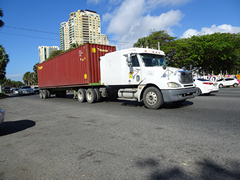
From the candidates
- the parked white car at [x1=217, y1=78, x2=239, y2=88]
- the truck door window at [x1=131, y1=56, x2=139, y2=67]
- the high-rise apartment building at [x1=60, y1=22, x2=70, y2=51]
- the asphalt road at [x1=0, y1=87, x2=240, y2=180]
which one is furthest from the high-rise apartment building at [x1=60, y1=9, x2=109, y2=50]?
the asphalt road at [x1=0, y1=87, x2=240, y2=180]

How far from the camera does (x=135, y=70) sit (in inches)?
336

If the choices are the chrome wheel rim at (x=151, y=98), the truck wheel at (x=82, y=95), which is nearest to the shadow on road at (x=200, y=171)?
the chrome wheel rim at (x=151, y=98)

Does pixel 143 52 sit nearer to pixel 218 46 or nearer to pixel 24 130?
pixel 24 130

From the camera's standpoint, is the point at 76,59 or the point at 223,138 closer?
the point at 223,138

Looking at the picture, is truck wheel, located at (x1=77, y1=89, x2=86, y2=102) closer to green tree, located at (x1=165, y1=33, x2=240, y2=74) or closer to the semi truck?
the semi truck

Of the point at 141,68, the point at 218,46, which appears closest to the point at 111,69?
the point at 141,68

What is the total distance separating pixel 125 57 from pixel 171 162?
6799mm

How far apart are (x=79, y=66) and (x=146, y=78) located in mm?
5620

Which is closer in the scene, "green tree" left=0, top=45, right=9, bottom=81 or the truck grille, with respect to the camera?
the truck grille

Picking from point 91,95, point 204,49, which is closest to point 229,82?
point 204,49

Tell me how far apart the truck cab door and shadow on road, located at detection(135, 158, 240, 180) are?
589 centimetres

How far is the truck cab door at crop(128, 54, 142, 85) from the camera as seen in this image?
845 centimetres

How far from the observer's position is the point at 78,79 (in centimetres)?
1230

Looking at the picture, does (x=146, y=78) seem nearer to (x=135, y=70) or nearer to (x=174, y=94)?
(x=135, y=70)
